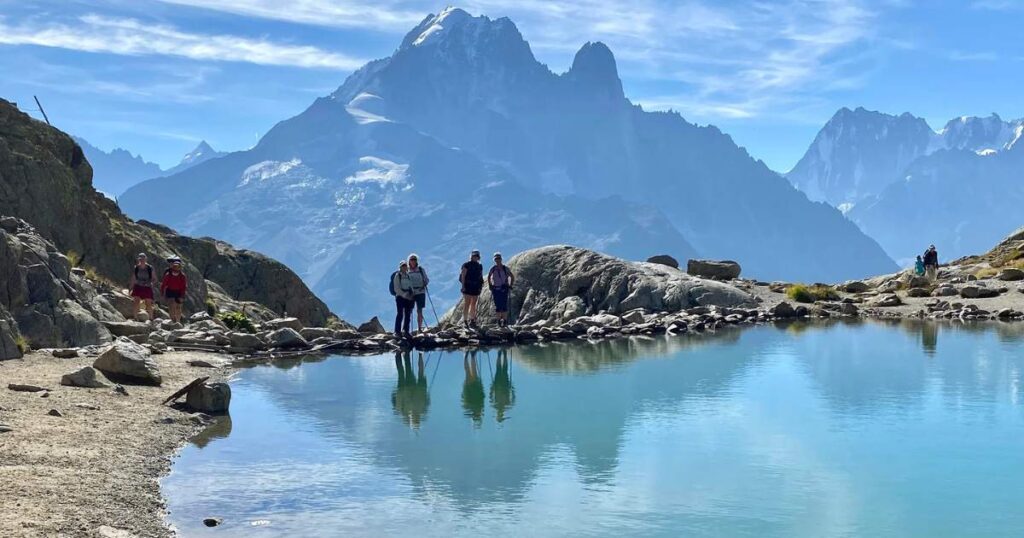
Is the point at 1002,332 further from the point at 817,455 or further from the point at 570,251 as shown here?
the point at 817,455

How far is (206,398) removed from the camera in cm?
2034

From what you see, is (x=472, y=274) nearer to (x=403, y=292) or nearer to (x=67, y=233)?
(x=403, y=292)

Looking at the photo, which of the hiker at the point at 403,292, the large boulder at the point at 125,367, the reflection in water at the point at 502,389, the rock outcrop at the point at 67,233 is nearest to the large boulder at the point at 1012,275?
the reflection in water at the point at 502,389

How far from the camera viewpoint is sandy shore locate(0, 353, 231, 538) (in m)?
12.1

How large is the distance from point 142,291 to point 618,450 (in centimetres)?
2055

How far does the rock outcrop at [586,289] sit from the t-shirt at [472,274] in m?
5.41

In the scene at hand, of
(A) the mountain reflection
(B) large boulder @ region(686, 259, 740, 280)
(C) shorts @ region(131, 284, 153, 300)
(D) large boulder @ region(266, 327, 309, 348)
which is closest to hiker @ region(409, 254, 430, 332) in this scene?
(A) the mountain reflection

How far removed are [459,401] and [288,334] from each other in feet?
33.8

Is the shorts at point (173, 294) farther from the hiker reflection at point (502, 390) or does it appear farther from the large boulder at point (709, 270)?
the large boulder at point (709, 270)

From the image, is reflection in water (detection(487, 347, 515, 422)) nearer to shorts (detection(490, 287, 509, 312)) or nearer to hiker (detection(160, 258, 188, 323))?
shorts (detection(490, 287, 509, 312))

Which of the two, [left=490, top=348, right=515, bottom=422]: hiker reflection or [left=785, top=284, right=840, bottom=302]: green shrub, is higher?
[left=785, top=284, right=840, bottom=302]: green shrub

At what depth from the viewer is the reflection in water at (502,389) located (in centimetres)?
2239

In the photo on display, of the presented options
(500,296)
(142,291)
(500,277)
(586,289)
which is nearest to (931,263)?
(586,289)

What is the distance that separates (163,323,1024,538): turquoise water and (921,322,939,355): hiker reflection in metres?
2.17
